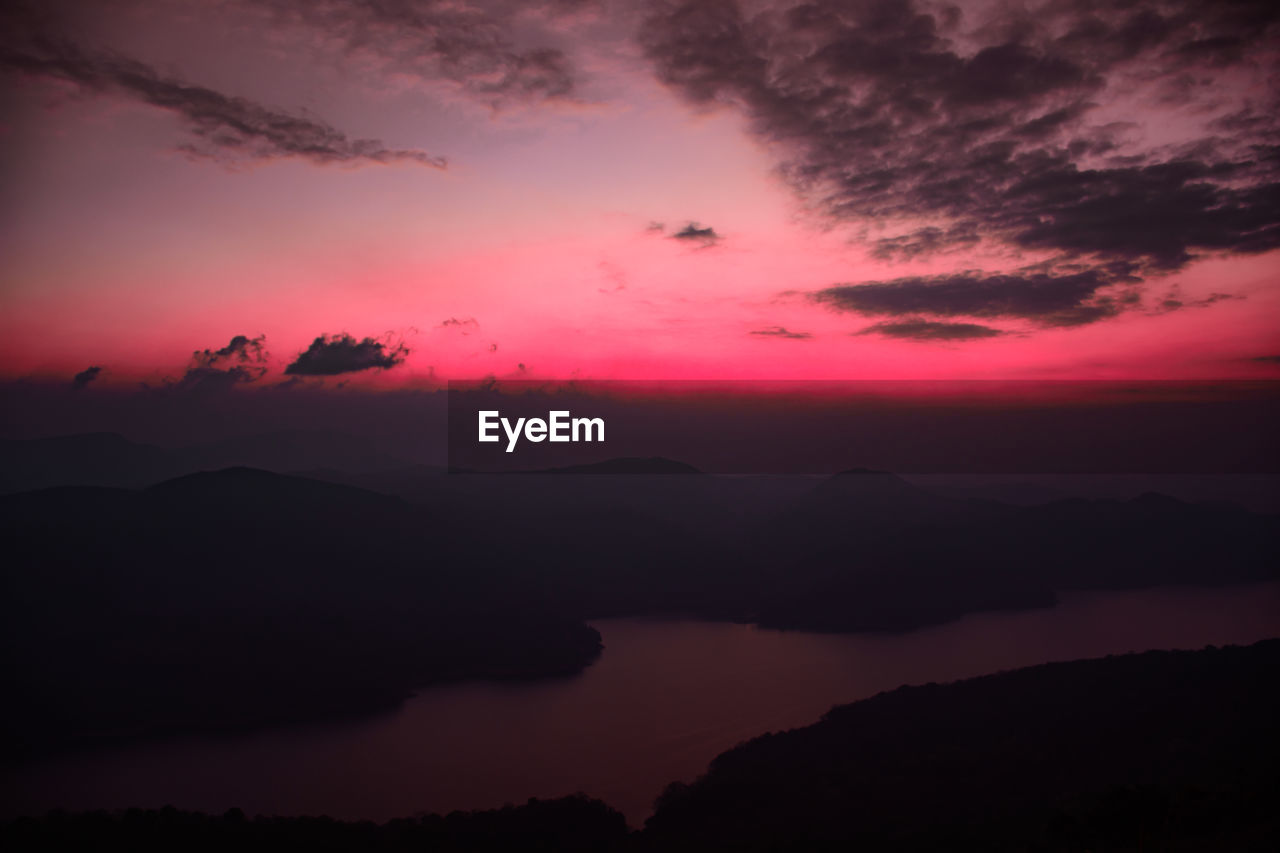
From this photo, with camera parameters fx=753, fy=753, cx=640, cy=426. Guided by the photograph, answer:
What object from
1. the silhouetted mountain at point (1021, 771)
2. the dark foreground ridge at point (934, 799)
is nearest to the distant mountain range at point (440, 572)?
the dark foreground ridge at point (934, 799)

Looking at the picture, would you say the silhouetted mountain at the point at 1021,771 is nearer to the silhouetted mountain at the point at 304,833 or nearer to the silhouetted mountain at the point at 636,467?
the silhouetted mountain at the point at 304,833

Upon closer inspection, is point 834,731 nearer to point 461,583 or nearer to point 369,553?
point 461,583

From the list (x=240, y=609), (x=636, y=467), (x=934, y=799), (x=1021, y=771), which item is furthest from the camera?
(x=636, y=467)

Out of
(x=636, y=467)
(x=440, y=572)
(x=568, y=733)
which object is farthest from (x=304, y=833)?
(x=636, y=467)

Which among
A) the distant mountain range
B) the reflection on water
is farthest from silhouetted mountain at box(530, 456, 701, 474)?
the reflection on water

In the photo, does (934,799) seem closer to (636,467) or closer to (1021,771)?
(1021,771)

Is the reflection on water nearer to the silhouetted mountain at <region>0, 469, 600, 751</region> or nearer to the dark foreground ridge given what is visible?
the silhouetted mountain at <region>0, 469, 600, 751</region>
